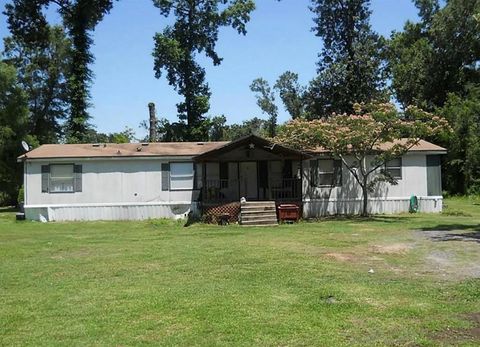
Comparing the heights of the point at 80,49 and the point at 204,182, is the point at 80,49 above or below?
above

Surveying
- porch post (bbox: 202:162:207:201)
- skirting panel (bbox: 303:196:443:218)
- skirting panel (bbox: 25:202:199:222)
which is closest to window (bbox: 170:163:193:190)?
skirting panel (bbox: 25:202:199:222)

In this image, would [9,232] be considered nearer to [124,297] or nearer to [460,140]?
[124,297]

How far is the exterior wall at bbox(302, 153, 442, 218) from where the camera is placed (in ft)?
77.2

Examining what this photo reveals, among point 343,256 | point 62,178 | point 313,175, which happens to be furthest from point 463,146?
point 343,256

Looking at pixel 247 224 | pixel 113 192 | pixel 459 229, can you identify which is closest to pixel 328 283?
pixel 459 229

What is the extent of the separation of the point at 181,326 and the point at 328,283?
304 centimetres

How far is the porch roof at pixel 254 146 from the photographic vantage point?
21078mm

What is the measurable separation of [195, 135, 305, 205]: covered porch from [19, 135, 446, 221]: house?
0.04 metres

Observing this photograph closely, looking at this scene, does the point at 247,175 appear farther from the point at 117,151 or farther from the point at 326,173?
the point at 117,151

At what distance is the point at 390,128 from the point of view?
20.9m

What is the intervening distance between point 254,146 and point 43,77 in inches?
975

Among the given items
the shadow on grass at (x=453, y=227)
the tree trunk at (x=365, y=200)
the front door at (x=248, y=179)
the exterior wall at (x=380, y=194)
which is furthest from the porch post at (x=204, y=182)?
the shadow on grass at (x=453, y=227)

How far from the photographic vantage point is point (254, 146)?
2170cm

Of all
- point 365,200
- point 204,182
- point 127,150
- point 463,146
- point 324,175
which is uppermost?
point 463,146
